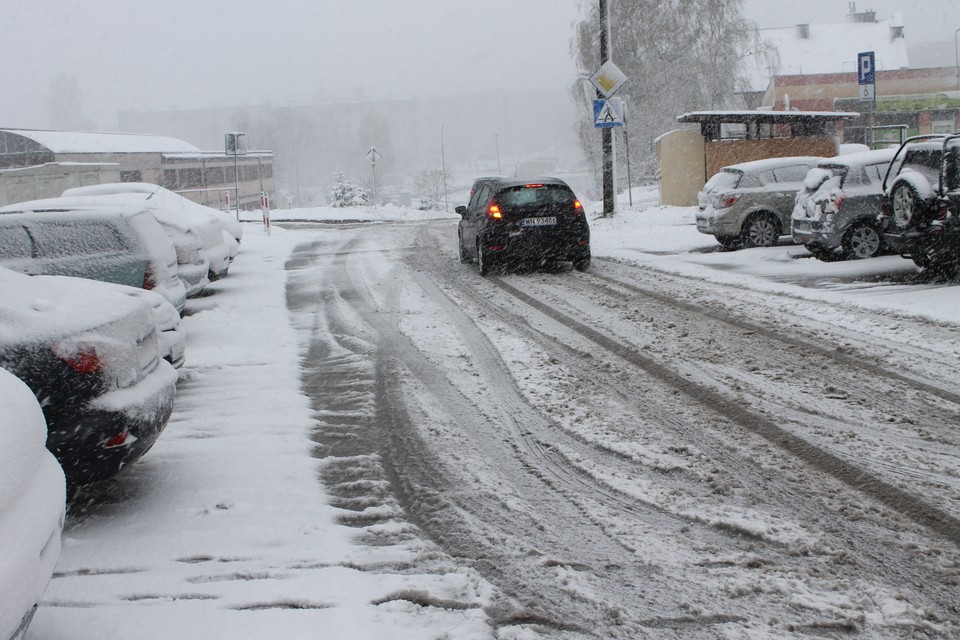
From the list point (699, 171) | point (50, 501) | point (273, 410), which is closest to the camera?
point (50, 501)

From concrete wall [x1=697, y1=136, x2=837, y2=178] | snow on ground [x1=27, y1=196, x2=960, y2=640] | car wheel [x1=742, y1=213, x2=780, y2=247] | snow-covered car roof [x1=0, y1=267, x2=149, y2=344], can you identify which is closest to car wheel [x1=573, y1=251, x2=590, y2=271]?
car wheel [x1=742, y1=213, x2=780, y2=247]

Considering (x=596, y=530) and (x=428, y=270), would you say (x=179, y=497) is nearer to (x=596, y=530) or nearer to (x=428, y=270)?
(x=596, y=530)

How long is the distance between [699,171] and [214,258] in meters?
17.0

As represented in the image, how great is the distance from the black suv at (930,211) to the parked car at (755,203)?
14.3 feet

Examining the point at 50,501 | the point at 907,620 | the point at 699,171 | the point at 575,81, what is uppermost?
the point at 575,81

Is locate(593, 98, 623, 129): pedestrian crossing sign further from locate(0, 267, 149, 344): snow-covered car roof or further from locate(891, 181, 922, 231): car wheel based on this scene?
locate(0, 267, 149, 344): snow-covered car roof

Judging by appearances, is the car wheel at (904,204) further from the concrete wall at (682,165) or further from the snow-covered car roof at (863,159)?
the concrete wall at (682,165)

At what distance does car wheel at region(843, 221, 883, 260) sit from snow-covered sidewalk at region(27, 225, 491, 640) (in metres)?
9.34

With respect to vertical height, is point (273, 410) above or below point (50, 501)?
below

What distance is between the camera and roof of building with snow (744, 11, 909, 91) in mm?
67562

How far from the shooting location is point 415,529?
4301 mm

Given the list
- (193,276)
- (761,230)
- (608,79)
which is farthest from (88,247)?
(608,79)

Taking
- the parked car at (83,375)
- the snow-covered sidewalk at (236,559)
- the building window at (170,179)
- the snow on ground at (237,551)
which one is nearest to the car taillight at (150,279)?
the snow on ground at (237,551)

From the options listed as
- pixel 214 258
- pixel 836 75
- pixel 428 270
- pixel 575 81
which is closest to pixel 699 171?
pixel 428 270
